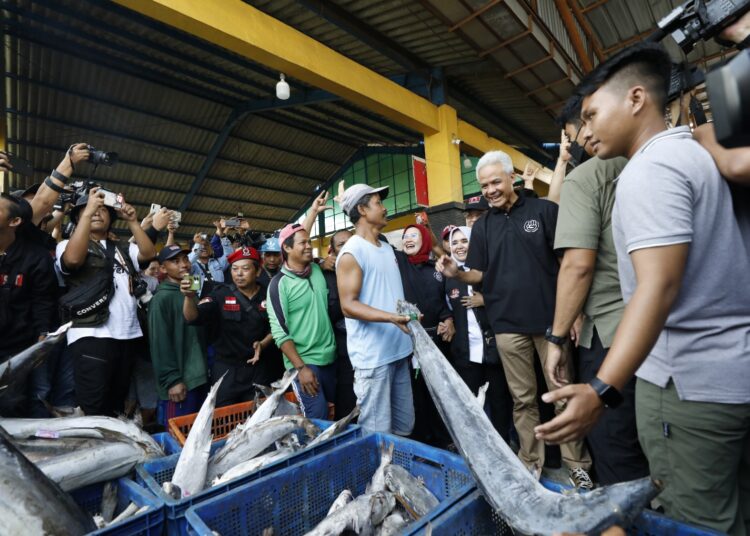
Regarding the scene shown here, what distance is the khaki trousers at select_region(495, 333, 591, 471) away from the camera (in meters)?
2.59

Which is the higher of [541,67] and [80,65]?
[80,65]

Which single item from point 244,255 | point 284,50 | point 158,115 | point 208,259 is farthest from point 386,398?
point 158,115

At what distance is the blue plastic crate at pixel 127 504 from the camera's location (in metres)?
1.19

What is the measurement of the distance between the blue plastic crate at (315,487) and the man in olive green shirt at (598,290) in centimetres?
65

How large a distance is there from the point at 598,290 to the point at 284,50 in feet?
18.9

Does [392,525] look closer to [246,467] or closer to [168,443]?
[246,467]

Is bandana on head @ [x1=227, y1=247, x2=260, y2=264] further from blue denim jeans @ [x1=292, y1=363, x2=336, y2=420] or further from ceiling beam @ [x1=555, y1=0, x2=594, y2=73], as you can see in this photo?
ceiling beam @ [x1=555, y1=0, x2=594, y2=73]

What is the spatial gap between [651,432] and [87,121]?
12740 millimetres

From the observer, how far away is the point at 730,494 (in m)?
1.05

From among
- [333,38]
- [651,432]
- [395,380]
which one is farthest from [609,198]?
[333,38]

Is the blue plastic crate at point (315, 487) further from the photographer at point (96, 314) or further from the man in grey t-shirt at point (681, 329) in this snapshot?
the photographer at point (96, 314)

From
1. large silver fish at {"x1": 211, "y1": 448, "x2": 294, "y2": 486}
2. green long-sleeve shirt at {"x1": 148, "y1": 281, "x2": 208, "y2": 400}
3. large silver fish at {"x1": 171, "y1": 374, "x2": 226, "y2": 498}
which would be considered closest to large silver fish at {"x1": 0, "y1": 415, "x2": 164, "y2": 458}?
large silver fish at {"x1": 171, "y1": 374, "x2": 226, "y2": 498}

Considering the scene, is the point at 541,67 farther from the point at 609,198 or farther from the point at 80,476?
the point at 80,476

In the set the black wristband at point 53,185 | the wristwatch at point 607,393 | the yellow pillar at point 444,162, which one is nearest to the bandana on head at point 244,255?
the black wristband at point 53,185
